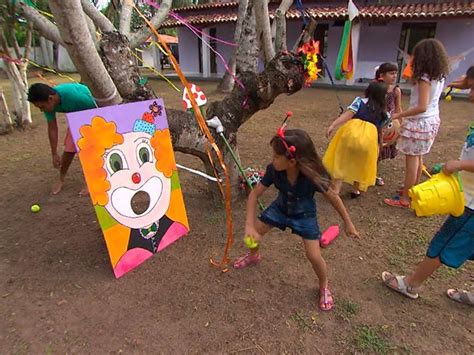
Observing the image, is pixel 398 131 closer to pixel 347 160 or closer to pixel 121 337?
pixel 347 160

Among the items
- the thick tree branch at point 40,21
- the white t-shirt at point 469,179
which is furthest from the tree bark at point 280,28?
the thick tree branch at point 40,21

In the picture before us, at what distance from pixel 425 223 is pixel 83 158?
304cm

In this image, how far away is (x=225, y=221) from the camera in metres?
3.40

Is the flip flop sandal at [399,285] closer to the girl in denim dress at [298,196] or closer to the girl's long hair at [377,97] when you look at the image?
the girl in denim dress at [298,196]

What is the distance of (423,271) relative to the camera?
2.25m

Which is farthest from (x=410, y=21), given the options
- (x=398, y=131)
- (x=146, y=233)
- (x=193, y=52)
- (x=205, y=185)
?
(x=146, y=233)

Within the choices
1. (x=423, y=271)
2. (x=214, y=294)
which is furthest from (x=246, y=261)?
(x=423, y=271)

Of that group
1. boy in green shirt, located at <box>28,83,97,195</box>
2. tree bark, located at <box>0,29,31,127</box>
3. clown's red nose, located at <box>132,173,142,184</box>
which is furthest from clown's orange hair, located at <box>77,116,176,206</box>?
tree bark, located at <box>0,29,31,127</box>

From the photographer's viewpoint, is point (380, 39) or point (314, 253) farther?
point (380, 39)

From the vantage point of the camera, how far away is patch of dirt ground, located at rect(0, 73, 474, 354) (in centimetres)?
206

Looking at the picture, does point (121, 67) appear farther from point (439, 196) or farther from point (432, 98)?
point (432, 98)

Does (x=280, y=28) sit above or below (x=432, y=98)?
above

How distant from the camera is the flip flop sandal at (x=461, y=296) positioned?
230 cm

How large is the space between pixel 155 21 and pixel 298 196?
291cm
